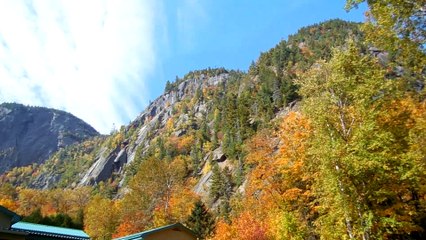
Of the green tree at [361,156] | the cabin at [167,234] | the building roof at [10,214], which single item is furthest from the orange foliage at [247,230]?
the building roof at [10,214]

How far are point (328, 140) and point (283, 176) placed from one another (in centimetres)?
960

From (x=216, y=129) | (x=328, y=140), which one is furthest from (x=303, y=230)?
(x=216, y=129)

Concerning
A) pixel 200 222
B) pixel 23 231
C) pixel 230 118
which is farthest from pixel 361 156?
pixel 230 118

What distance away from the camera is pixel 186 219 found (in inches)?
2122

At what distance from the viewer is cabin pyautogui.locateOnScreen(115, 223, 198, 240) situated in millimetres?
25159

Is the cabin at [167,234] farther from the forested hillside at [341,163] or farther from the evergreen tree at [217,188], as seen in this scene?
the evergreen tree at [217,188]

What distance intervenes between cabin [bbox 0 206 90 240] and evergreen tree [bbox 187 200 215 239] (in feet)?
77.9

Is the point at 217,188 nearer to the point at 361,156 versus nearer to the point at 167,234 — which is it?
the point at 167,234

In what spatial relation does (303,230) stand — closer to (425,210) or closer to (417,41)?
(425,210)

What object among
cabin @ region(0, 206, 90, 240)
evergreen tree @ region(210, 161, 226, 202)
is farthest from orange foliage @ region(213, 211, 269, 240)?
evergreen tree @ region(210, 161, 226, 202)

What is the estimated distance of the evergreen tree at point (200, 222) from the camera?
51125 millimetres

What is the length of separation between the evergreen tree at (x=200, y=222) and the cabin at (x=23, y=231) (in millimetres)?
23735

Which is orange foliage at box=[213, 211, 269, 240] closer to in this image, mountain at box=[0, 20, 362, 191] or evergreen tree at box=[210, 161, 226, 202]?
mountain at box=[0, 20, 362, 191]

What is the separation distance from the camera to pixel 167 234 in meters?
26.7
